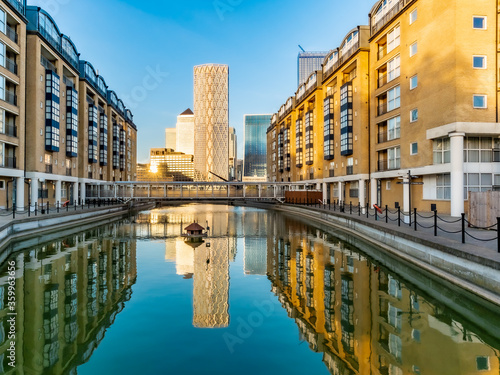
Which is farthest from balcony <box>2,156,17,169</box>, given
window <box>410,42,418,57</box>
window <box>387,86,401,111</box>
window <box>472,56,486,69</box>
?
window <box>472,56,486,69</box>

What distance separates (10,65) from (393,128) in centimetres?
4131

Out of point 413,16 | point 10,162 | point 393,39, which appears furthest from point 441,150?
point 10,162

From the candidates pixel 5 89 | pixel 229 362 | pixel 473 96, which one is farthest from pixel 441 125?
pixel 5 89

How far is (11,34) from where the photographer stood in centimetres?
3475

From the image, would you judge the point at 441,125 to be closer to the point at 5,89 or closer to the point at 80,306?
the point at 80,306

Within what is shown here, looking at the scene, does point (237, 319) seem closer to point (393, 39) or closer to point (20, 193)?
point (20, 193)

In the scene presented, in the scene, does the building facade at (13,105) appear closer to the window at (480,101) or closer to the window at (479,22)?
the window at (479,22)

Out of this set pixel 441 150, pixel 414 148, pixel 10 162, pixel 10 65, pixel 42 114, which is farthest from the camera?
pixel 42 114

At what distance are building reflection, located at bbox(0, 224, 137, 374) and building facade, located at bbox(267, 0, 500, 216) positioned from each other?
18.6 meters

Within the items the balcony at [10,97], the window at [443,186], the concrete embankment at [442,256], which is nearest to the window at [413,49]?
the window at [443,186]

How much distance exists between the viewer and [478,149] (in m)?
27.9

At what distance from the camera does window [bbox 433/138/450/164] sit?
2886cm

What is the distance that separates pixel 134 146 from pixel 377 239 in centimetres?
8857

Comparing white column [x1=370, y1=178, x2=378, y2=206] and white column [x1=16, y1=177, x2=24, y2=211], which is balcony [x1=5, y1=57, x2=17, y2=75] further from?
white column [x1=370, y1=178, x2=378, y2=206]
